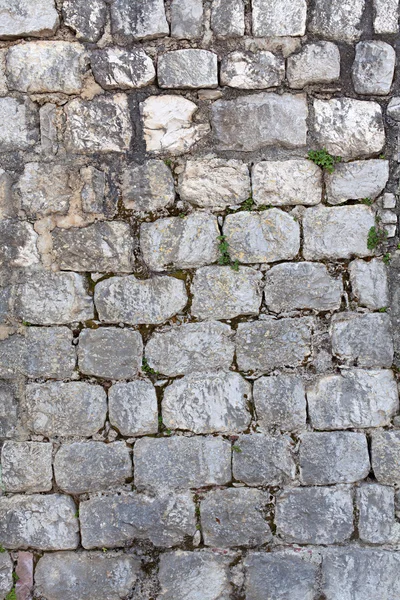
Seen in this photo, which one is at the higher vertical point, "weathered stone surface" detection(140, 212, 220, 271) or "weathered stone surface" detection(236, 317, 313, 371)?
"weathered stone surface" detection(140, 212, 220, 271)

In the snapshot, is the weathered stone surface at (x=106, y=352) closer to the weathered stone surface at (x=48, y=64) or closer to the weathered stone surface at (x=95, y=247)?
the weathered stone surface at (x=95, y=247)

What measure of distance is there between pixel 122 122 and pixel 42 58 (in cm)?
49

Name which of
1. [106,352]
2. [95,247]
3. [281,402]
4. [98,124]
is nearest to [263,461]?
[281,402]

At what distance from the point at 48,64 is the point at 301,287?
1621 mm

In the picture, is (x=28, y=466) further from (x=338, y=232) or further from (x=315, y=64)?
(x=315, y=64)

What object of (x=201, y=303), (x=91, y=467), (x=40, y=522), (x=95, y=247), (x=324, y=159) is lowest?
(x=40, y=522)

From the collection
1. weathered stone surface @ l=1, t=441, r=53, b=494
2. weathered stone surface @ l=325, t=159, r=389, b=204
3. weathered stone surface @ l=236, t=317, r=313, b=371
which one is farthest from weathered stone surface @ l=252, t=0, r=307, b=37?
weathered stone surface @ l=1, t=441, r=53, b=494

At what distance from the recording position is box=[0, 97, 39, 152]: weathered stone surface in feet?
9.05

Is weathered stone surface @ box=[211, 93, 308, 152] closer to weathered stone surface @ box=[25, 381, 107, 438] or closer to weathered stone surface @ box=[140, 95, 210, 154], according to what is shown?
weathered stone surface @ box=[140, 95, 210, 154]

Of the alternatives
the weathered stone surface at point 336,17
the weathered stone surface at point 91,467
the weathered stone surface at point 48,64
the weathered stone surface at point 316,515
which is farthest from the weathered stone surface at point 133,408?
the weathered stone surface at point 336,17

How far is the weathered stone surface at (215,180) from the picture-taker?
2754mm

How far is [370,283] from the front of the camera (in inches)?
108

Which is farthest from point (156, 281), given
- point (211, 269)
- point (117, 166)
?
point (117, 166)

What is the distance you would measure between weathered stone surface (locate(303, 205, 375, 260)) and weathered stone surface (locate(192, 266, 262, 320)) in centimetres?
31
